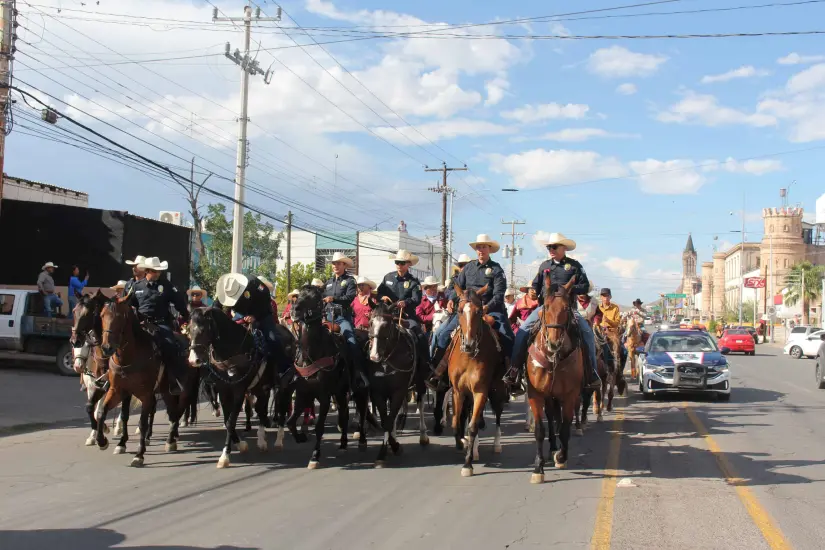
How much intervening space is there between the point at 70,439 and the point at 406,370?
5648mm

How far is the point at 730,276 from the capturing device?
505 feet

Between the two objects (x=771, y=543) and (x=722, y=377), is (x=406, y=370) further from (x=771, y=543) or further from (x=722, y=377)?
(x=722, y=377)

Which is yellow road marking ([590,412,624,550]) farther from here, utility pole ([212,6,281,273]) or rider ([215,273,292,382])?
utility pole ([212,6,281,273])

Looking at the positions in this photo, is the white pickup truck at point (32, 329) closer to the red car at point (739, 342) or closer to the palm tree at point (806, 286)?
the red car at point (739, 342)

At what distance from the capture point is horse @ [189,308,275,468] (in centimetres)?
990

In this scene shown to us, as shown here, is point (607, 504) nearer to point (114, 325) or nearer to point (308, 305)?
point (308, 305)

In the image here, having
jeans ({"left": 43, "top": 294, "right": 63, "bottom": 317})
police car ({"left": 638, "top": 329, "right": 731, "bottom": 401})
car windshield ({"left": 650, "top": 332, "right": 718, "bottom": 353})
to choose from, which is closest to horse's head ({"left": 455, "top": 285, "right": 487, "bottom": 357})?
police car ({"left": 638, "top": 329, "right": 731, "bottom": 401})

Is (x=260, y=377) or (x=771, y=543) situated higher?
(x=260, y=377)

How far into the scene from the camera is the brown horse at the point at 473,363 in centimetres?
950

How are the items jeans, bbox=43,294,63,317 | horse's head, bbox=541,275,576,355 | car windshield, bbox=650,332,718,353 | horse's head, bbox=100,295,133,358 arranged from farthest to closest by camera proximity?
jeans, bbox=43,294,63,317, car windshield, bbox=650,332,718,353, horse's head, bbox=100,295,133,358, horse's head, bbox=541,275,576,355

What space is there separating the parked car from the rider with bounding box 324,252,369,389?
123ft

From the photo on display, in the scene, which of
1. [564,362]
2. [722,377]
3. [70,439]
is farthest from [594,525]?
[722,377]

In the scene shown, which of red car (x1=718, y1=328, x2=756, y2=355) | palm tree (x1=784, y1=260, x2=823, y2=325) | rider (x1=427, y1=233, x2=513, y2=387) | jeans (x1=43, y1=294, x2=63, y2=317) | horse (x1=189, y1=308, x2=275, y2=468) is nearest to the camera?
horse (x1=189, y1=308, x2=275, y2=468)

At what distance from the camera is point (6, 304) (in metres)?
22.1
